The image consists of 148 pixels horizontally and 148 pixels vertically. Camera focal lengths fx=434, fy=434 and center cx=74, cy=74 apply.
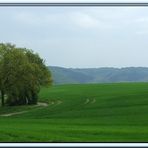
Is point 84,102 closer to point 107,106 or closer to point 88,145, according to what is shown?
point 107,106

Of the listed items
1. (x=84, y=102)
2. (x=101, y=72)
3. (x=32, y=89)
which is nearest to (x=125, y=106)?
(x=84, y=102)

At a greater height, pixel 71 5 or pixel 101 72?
pixel 71 5

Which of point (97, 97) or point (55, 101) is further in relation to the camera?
point (97, 97)

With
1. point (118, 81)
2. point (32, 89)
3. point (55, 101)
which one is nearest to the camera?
point (118, 81)

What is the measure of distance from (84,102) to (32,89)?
13503 millimetres

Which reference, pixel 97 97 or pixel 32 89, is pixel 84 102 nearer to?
pixel 97 97

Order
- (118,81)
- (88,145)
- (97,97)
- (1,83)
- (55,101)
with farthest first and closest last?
(97,97) < (1,83) < (55,101) < (118,81) < (88,145)

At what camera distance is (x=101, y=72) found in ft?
27.5

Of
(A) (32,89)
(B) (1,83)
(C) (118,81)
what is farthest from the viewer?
(B) (1,83)

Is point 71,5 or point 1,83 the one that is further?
point 1,83

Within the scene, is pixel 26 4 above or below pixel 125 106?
above

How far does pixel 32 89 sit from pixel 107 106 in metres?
12.8

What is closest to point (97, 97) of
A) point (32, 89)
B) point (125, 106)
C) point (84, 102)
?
point (84, 102)

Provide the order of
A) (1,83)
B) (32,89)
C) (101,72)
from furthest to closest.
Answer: (1,83), (32,89), (101,72)
